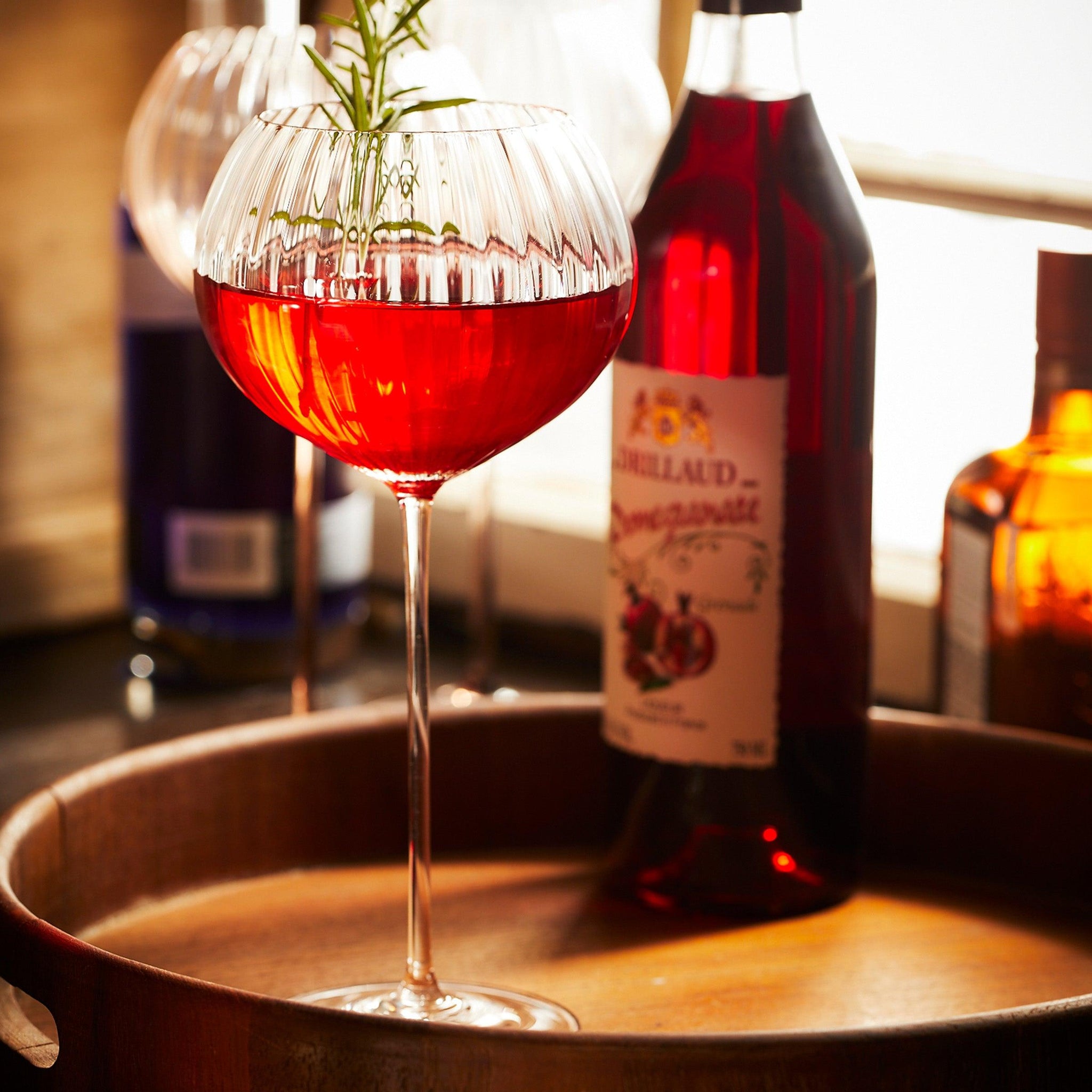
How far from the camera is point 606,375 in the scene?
1367mm

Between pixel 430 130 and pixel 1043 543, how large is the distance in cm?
42

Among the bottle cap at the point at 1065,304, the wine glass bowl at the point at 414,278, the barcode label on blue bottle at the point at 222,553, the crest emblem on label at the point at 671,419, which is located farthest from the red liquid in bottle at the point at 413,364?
the barcode label on blue bottle at the point at 222,553

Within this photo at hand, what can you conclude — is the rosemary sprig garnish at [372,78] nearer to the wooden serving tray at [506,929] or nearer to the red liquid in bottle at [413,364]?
the red liquid in bottle at [413,364]

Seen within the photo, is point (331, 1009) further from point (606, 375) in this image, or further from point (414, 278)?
point (606, 375)

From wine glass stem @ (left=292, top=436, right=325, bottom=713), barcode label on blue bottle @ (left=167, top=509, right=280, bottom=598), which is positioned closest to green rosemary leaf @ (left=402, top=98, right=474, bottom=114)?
wine glass stem @ (left=292, top=436, right=325, bottom=713)

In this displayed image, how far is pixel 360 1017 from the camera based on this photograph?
0.42m

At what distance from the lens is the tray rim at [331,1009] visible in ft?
1.36

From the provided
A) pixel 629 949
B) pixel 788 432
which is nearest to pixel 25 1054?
pixel 629 949

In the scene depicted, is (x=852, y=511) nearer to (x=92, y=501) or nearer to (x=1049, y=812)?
(x=1049, y=812)

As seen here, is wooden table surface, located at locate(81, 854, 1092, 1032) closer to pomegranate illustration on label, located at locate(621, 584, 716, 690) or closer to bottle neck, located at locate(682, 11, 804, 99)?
pomegranate illustration on label, located at locate(621, 584, 716, 690)

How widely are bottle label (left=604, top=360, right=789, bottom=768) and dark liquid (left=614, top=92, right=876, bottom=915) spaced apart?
0.01m

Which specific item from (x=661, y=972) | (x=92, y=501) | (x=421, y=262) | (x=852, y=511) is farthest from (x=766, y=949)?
(x=92, y=501)

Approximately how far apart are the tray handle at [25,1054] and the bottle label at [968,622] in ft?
1.63

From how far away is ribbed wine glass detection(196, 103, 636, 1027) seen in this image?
0.50m
